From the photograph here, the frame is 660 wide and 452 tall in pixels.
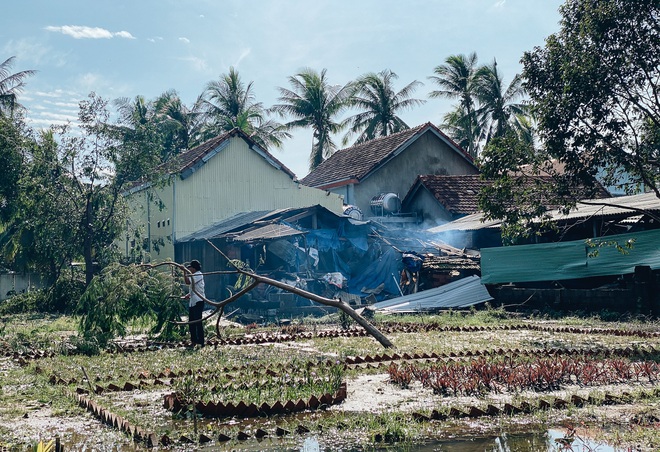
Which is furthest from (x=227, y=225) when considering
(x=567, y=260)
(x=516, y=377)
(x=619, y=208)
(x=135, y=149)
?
(x=516, y=377)

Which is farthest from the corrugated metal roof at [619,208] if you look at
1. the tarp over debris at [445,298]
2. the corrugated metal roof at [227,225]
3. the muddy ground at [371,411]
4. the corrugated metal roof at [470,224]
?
the muddy ground at [371,411]

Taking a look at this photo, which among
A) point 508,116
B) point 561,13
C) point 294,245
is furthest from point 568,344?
point 508,116

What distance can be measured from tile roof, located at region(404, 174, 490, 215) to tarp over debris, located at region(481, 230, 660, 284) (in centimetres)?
782

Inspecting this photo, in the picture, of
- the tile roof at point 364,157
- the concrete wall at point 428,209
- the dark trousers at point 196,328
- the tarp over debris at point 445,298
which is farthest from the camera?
the tile roof at point 364,157

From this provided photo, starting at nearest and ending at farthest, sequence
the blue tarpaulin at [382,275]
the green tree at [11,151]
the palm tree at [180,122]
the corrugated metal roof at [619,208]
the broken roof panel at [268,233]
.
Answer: the corrugated metal roof at [619,208], the broken roof panel at [268,233], the blue tarpaulin at [382,275], the green tree at [11,151], the palm tree at [180,122]

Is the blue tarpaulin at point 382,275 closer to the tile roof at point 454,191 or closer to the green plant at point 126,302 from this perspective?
the tile roof at point 454,191

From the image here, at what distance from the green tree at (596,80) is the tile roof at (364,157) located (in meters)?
20.3

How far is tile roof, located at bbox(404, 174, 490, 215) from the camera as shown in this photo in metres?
30.8

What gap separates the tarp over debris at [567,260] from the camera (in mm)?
18797

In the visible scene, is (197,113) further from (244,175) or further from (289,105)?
(244,175)

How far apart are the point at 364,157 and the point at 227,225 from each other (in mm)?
10437

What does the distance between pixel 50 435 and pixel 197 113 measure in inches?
1782

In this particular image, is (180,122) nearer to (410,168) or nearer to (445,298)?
(410,168)

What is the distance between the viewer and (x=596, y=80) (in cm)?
1422
